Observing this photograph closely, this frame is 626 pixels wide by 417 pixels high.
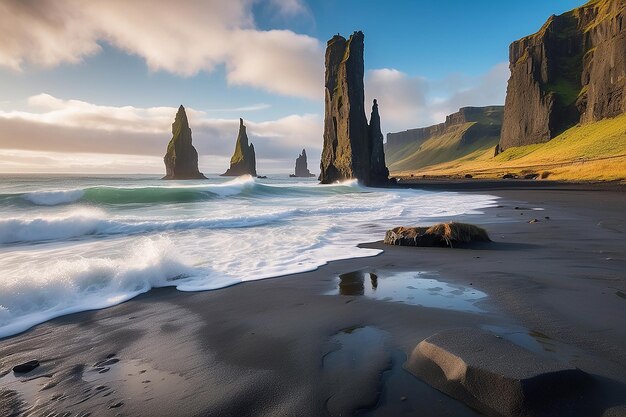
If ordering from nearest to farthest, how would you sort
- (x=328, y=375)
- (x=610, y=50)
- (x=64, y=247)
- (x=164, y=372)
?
(x=328, y=375)
(x=164, y=372)
(x=64, y=247)
(x=610, y=50)

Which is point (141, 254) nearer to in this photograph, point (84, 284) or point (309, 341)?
point (84, 284)

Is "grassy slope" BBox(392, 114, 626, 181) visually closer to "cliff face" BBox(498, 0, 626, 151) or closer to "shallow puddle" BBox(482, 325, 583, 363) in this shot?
"cliff face" BBox(498, 0, 626, 151)

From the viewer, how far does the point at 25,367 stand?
3.74 meters

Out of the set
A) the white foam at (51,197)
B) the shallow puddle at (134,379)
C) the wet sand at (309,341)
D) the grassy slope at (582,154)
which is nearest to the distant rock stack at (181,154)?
the grassy slope at (582,154)

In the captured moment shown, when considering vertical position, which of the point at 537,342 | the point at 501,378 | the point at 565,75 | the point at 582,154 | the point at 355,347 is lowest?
the point at 355,347

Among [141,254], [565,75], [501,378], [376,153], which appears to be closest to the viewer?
[501,378]

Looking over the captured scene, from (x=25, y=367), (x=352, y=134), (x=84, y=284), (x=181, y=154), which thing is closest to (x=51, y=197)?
(x=84, y=284)

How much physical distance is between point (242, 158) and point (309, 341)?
167 m

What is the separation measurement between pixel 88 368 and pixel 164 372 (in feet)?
3.07

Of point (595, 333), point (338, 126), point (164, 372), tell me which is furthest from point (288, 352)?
point (338, 126)

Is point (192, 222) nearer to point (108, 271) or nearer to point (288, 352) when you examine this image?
point (108, 271)

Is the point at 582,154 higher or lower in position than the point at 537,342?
higher

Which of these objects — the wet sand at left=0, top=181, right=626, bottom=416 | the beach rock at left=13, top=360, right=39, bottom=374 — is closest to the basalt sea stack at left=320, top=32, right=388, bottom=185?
the wet sand at left=0, top=181, right=626, bottom=416

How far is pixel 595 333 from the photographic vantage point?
393 centimetres
